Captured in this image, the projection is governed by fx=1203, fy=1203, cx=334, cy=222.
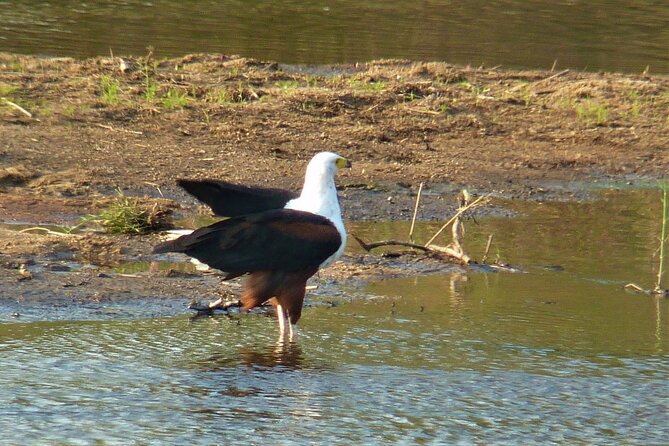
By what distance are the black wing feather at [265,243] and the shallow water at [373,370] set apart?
1.21 feet

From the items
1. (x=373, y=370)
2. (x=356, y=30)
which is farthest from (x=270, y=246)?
(x=356, y=30)

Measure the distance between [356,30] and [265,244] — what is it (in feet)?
44.0

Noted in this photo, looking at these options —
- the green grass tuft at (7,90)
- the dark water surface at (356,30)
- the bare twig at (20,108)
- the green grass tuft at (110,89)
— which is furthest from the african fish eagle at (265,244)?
Result: the dark water surface at (356,30)

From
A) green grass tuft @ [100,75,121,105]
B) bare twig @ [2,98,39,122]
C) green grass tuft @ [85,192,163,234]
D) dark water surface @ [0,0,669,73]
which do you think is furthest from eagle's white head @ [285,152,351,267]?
dark water surface @ [0,0,669,73]

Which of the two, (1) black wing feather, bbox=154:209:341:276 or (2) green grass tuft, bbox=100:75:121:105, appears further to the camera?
(2) green grass tuft, bbox=100:75:121:105

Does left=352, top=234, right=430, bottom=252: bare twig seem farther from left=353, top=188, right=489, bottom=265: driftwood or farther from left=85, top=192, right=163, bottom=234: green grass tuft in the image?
left=85, top=192, right=163, bottom=234: green grass tuft

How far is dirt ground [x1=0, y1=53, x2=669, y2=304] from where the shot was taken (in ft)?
28.4

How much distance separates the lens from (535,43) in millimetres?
18438

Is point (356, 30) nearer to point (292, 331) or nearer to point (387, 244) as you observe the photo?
point (387, 244)

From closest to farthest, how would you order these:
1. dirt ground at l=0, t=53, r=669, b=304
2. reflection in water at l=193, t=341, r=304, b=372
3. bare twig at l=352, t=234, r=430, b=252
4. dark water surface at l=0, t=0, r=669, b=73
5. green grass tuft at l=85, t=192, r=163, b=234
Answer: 1. reflection in water at l=193, t=341, r=304, b=372
2. bare twig at l=352, t=234, r=430, b=252
3. green grass tuft at l=85, t=192, r=163, b=234
4. dirt ground at l=0, t=53, r=669, b=304
5. dark water surface at l=0, t=0, r=669, b=73

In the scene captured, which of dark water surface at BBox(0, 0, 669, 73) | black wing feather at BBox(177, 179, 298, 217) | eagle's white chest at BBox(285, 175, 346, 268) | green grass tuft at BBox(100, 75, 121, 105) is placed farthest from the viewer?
dark water surface at BBox(0, 0, 669, 73)

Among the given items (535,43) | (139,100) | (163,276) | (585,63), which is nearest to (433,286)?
(163,276)

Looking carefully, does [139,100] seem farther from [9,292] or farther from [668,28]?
[668,28]

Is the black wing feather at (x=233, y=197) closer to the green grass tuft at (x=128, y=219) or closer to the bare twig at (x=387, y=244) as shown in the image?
the bare twig at (x=387, y=244)
